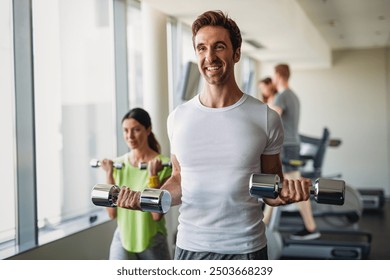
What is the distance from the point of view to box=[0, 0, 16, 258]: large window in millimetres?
2156

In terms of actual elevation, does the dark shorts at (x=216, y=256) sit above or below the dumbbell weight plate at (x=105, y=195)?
below

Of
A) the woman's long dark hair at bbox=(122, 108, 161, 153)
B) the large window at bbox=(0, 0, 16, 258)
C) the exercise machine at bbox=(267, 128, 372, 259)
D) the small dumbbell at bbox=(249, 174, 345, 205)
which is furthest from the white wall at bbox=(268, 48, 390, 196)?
the small dumbbell at bbox=(249, 174, 345, 205)

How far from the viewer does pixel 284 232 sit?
4480mm

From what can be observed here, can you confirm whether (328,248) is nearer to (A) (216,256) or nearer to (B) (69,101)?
(B) (69,101)

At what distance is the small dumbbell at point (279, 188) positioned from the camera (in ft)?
4.38

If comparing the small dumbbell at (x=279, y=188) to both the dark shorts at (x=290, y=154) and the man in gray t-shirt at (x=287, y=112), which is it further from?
the dark shorts at (x=290, y=154)

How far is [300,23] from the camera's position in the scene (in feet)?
12.8

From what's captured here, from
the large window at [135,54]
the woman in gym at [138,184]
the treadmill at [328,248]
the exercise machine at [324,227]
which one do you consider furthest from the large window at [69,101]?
the treadmill at [328,248]

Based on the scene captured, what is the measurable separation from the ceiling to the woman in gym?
17.2 inches

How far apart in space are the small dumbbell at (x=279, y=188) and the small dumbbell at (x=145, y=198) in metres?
0.24

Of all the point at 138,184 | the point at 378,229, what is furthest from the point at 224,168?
the point at 378,229

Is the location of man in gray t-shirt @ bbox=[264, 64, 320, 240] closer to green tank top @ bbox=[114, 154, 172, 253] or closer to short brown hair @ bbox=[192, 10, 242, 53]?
green tank top @ bbox=[114, 154, 172, 253]
